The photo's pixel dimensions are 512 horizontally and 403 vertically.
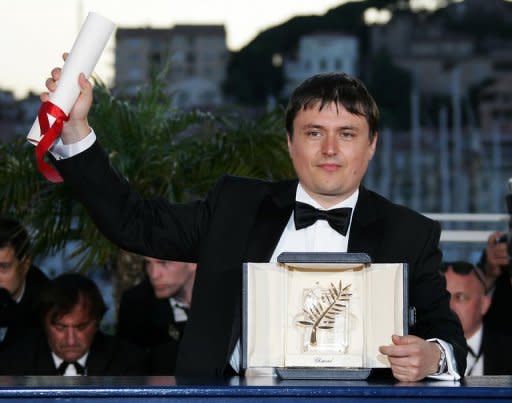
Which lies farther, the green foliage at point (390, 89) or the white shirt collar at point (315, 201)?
the green foliage at point (390, 89)

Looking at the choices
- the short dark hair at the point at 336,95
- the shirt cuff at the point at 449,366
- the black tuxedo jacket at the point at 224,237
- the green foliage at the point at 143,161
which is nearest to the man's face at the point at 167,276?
the green foliage at the point at 143,161

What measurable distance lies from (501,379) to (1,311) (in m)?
4.12

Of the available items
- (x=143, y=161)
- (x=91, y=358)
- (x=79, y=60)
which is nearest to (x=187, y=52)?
(x=143, y=161)

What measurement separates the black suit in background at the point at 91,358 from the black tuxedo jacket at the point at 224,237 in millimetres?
2517

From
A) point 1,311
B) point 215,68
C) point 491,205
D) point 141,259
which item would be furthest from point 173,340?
point 215,68

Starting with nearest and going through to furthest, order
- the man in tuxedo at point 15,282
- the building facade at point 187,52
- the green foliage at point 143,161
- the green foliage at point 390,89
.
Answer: the man in tuxedo at point 15,282 < the green foliage at point 143,161 < the green foliage at point 390,89 < the building facade at point 187,52

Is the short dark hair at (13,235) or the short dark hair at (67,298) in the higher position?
the short dark hair at (13,235)

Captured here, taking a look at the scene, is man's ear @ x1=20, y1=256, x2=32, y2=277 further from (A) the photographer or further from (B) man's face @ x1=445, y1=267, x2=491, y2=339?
(A) the photographer

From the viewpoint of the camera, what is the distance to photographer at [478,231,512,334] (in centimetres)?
657

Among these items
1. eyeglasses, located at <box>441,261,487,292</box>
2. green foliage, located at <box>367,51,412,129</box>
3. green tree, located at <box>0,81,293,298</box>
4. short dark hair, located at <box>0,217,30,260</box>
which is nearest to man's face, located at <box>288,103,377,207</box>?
eyeglasses, located at <box>441,261,487,292</box>

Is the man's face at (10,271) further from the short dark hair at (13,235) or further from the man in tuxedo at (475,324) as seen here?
the man in tuxedo at (475,324)

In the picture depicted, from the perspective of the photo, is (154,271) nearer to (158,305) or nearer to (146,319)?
(158,305)

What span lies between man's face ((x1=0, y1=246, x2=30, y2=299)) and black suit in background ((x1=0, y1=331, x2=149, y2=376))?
29.1 inches

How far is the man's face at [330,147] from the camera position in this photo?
10.2 feet
